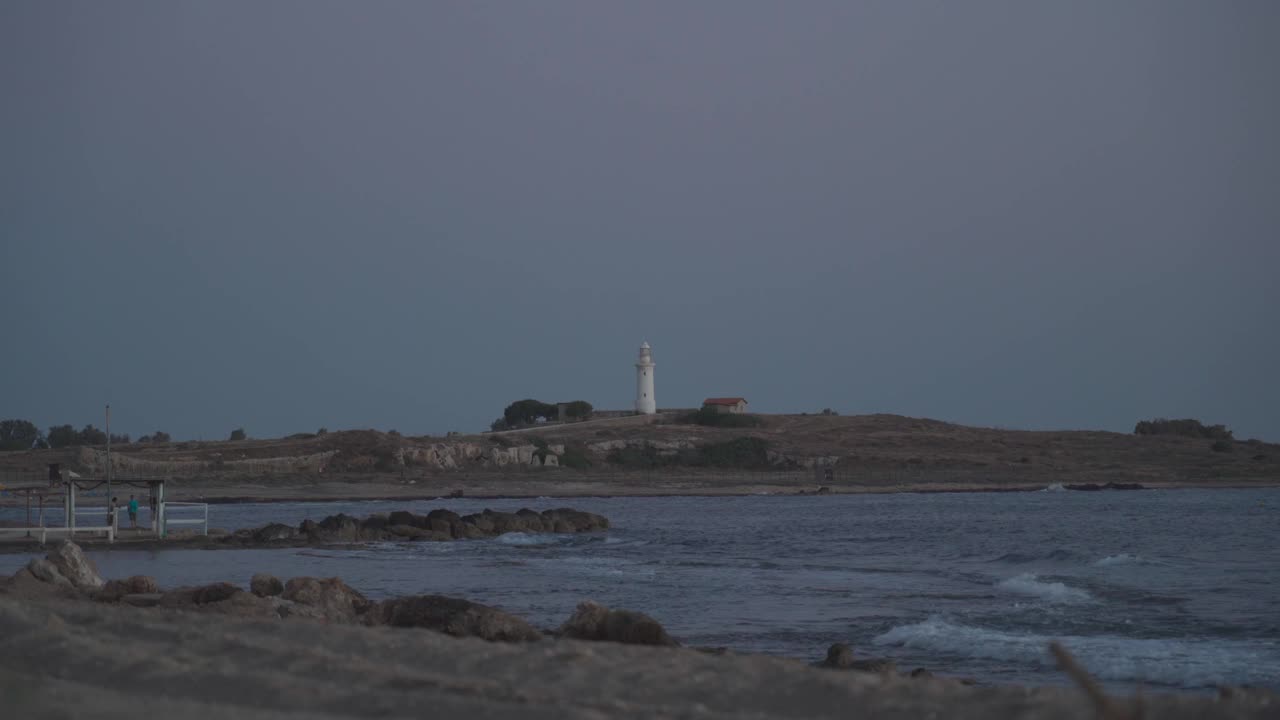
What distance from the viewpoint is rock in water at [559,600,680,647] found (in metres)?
11.7

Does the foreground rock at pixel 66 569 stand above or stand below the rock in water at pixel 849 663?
above

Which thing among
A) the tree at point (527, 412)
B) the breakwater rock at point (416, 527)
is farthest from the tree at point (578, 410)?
the breakwater rock at point (416, 527)

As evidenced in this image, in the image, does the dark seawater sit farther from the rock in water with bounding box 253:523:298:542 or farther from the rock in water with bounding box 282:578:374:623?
the rock in water with bounding box 282:578:374:623

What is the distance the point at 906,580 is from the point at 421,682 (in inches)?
758

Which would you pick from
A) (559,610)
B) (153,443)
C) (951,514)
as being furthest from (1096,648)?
(153,443)

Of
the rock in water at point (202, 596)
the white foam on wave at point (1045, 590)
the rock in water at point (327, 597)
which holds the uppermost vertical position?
the rock in water at point (202, 596)

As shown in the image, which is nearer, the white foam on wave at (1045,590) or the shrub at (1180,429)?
the white foam on wave at (1045,590)

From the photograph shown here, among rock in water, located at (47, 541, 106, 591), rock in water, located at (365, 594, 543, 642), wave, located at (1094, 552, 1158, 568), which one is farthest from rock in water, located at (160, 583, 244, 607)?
wave, located at (1094, 552, 1158, 568)

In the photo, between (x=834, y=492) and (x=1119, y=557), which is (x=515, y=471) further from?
(x=1119, y=557)

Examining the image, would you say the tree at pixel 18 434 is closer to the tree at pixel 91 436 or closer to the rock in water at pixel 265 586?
the tree at pixel 91 436

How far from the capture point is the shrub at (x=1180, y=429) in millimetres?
103963

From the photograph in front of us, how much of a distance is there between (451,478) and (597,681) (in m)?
67.2

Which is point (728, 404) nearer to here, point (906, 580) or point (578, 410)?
point (578, 410)

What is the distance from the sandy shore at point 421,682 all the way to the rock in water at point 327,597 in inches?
247
